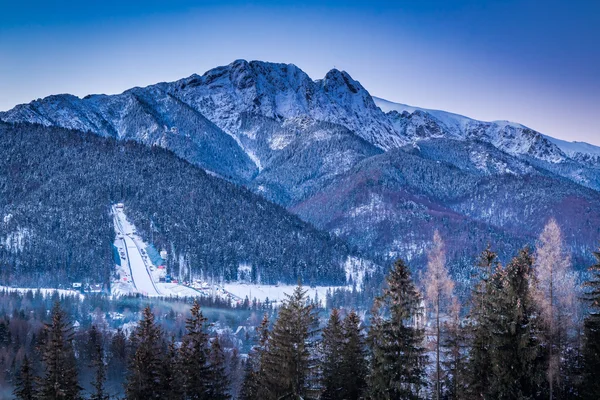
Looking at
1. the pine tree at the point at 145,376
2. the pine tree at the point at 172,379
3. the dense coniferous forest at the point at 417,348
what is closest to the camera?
the dense coniferous forest at the point at 417,348

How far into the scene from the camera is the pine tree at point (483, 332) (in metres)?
42.6

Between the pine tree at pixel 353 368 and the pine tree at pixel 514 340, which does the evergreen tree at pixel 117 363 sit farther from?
the pine tree at pixel 514 340

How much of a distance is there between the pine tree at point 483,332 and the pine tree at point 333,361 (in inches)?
442

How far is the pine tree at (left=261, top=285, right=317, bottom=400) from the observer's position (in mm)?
44438

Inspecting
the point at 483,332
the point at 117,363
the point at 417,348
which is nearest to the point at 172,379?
the point at 417,348

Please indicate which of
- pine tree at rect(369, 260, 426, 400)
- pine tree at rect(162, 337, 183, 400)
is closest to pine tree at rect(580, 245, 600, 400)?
pine tree at rect(369, 260, 426, 400)

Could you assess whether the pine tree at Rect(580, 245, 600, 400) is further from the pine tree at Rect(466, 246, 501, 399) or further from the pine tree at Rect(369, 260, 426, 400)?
the pine tree at Rect(369, 260, 426, 400)

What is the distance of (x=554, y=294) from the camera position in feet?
146

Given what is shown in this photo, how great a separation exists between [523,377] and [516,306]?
491 centimetres

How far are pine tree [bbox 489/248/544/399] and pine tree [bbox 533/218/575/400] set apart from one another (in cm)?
112

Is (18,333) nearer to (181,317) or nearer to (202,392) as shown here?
(181,317)

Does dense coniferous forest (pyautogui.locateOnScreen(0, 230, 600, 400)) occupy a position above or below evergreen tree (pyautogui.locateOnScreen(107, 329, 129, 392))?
above

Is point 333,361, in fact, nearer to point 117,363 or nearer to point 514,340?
point 514,340

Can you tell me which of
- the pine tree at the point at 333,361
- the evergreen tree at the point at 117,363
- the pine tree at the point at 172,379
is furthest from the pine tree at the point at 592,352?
the evergreen tree at the point at 117,363
